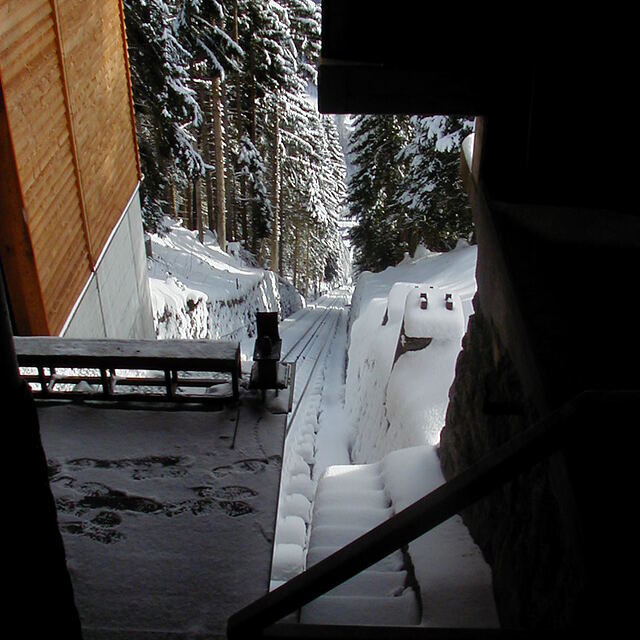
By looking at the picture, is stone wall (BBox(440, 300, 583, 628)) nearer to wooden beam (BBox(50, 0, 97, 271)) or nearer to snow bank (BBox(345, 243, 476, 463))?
snow bank (BBox(345, 243, 476, 463))

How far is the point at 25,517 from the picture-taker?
1307 mm

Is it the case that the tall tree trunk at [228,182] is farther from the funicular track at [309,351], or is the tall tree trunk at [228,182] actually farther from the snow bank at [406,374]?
the snow bank at [406,374]

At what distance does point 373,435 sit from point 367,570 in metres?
4.68

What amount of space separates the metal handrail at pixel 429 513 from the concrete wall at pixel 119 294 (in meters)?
5.96

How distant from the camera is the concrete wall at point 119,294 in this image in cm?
762

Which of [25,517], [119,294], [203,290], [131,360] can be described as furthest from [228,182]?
[25,517]

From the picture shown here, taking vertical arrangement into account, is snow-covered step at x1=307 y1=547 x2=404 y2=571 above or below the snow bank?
above

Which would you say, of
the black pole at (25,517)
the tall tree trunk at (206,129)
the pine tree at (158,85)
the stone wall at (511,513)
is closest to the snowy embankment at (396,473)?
the stone wall at (511,513)

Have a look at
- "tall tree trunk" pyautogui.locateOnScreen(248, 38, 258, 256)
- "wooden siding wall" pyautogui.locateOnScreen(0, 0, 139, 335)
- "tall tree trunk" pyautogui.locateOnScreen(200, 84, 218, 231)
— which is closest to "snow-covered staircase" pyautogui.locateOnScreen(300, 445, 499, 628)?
"wooden siding wall" pyautogui.locateOnScreen(0, 0, 139, 335)

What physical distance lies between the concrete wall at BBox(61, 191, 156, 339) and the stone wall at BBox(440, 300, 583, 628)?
17.3 feet

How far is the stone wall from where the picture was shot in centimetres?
178

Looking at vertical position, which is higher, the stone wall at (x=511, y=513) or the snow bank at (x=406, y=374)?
the stone wall at (x=511, y=513)

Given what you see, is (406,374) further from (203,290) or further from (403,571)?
(203,290)

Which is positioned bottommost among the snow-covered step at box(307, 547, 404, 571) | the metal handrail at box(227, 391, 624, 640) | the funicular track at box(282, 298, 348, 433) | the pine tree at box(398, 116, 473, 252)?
the funicular track at box(282, 298, 348, 433)
